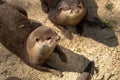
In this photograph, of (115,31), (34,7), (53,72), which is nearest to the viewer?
(53,72)

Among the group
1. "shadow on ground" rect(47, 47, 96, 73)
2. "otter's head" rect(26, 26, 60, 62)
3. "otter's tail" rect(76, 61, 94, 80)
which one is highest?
"otter's head" rect(26, 26, 60, 62)

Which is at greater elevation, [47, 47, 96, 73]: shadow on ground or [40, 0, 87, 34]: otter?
[40, 0, 87, 34]: otter

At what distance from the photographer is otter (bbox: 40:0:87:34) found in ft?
15.6

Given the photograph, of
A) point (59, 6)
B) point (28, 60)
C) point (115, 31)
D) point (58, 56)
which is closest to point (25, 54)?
point (28, 60)

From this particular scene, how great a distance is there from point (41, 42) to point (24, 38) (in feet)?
1.08

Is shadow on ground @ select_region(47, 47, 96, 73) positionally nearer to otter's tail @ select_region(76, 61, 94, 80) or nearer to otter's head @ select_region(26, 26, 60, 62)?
otter's tail @ select_region(76, 61, 94, 80)

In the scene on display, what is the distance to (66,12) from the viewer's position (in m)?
4.82

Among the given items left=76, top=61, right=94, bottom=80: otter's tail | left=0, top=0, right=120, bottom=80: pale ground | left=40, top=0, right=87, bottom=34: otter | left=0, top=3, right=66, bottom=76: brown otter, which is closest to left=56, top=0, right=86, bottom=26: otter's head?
left=40, top=0, right=87, bottom=34: otter

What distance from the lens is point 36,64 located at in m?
4.71

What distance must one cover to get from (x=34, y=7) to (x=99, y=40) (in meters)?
0.97

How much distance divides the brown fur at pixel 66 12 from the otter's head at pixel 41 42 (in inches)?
15.5

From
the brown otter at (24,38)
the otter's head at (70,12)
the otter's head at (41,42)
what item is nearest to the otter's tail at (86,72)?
the brown otter at (24,38)

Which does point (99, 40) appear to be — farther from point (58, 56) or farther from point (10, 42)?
point (10, 42)

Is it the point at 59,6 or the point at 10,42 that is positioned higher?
the point at 59,6
